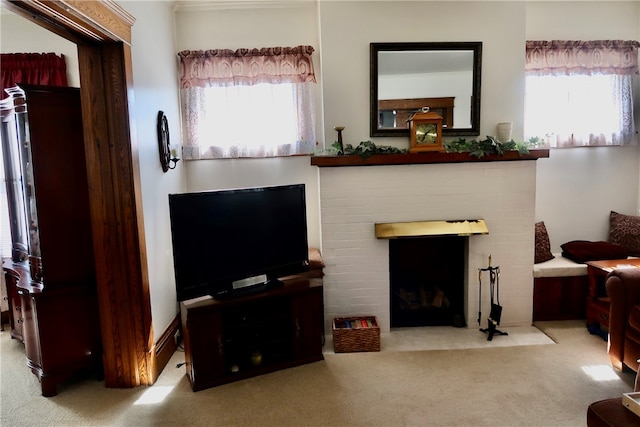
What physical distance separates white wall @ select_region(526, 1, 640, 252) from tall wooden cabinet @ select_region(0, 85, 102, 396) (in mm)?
3802

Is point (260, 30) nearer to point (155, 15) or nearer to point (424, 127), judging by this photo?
point (155, 15)

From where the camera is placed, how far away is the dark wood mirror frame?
11.0 feet

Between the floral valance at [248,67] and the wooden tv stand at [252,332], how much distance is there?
70.7 inches

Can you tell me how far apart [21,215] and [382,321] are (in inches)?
108

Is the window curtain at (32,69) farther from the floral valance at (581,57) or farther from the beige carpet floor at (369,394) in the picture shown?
the floral valance at (581,57)

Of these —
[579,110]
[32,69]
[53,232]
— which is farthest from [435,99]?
[32,69]

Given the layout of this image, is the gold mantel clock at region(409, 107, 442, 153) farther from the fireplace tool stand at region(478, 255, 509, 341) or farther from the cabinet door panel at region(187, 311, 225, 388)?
the cabinet door panel at region(187, 311, 225, 388)

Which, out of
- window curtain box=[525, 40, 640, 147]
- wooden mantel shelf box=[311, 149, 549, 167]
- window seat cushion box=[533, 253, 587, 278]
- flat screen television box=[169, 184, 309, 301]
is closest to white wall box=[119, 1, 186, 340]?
flat screen television box=[169, 184, 309, 301]

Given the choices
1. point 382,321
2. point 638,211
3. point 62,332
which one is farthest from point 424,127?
point 62,332

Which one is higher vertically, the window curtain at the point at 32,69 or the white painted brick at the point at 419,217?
the window curtain at the point at 32,69

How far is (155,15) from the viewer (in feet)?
10.0

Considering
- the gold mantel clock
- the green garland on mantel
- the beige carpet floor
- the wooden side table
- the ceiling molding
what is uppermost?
the ceiling molding

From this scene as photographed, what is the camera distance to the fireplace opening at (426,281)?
353 centimetres

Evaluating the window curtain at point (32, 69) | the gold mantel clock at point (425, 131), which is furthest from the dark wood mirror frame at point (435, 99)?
the window curtain at point (32, 69)
